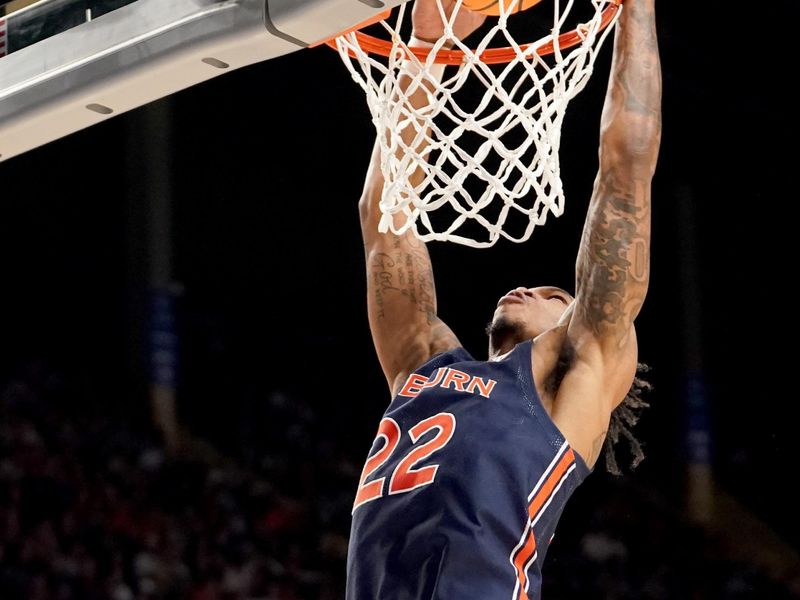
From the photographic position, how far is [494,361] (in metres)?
2.67

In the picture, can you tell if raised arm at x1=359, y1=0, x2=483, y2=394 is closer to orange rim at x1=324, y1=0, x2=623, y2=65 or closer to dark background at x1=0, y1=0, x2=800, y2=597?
orange rim at x1=324, y1=0, x2=623, y2=65

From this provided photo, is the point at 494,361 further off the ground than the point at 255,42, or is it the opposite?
the point at 255,42

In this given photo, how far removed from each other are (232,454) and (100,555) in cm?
104

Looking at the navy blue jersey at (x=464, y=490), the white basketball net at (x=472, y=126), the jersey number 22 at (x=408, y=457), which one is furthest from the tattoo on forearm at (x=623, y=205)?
the jersey number 22 at (x=408, y=457)

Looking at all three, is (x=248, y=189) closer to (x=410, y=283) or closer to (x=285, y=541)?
(x=285, y=541)

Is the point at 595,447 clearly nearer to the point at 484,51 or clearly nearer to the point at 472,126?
the point at 472,126

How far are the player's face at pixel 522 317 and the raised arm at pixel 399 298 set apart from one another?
A: 0.38ft

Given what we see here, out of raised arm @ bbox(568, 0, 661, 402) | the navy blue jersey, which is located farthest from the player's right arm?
raised arm @ bbox(568, 0, 661, 402)

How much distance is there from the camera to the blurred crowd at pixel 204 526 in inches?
214

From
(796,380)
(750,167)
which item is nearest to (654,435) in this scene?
(796,380)

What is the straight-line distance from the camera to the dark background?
242 inches

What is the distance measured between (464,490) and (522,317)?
65cm

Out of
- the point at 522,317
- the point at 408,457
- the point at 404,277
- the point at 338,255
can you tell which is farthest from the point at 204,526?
the point at 408,457

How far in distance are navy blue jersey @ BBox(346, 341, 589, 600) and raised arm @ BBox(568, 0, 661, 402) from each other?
0.59 ft
